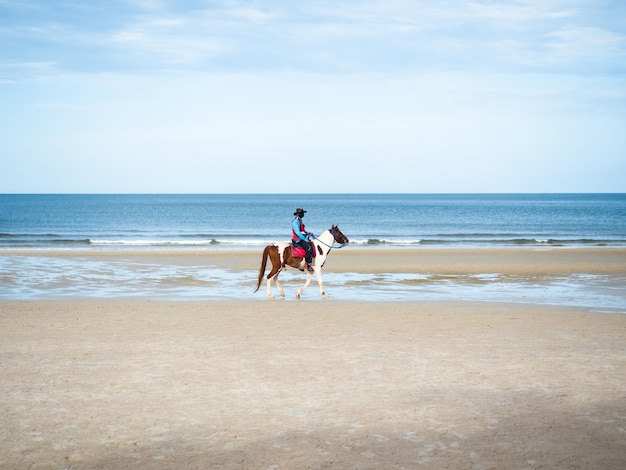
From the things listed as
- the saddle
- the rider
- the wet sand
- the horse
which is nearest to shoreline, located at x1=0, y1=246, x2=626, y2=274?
the horse

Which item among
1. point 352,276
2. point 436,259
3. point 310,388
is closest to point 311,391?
point 310,388

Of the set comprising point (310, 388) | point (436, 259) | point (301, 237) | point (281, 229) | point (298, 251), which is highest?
point (301, 237)

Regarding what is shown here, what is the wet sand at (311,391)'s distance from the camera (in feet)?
19.3

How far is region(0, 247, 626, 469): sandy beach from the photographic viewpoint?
589cm

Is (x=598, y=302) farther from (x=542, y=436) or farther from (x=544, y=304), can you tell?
(x=542, y=436)

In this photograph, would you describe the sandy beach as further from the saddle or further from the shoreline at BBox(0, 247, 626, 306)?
the shoreline at BBox(0, 247, 626, 306)

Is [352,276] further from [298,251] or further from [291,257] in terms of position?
[298,251]

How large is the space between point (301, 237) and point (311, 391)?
8.90 metres

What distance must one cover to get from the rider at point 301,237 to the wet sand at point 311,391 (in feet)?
11.3

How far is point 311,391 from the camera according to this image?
7.79 metres

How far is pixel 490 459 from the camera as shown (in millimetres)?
5727

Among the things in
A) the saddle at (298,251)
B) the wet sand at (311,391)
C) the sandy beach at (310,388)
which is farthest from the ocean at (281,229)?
the wet sand at (311,391)

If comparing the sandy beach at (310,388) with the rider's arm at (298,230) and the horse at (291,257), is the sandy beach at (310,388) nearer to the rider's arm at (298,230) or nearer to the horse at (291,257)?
the horse at (291,257)

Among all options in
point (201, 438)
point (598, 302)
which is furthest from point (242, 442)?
point (598, 302)
